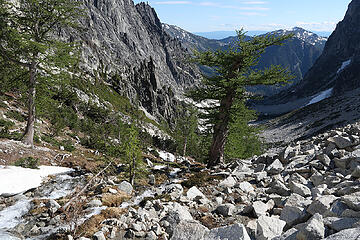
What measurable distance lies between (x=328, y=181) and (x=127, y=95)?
118 meters

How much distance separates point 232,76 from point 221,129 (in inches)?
136

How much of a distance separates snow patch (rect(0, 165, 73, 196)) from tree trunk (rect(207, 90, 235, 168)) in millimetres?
10112

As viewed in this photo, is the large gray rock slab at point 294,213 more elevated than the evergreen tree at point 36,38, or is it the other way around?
the evergreen tree at point 36,38

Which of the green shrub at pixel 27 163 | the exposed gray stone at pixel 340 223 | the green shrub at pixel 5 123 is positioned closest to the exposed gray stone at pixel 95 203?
the exposed gray stone at pixel 340 223

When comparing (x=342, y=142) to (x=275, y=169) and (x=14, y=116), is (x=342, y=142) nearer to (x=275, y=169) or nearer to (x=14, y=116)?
(x=275, y=169)

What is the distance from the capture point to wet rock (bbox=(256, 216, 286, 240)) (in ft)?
14.0

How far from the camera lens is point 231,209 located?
241 inches

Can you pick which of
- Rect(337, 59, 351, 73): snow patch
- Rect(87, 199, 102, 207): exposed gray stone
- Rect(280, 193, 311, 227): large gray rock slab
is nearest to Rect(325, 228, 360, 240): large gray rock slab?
Rect(280, 193, 311, 227): large gray rock slab

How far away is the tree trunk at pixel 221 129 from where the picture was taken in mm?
13727

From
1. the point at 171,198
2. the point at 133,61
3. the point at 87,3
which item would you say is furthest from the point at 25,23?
the point at 87,3

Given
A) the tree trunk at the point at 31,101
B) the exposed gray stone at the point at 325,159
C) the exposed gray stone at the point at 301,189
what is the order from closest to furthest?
the exposed gray stone at the point at 301,189, the exposed gray stone at the point at 325,159, the tree trunk at the point at 31,101

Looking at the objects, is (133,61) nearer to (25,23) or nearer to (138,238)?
(25,23)

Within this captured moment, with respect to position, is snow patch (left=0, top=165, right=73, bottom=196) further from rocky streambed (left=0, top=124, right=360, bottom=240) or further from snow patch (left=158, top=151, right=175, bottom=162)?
snow patch (left=158, top=151, right=175, bottom=162)

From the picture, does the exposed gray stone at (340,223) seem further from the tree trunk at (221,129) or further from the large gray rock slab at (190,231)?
the tree trunk at (221,129)
